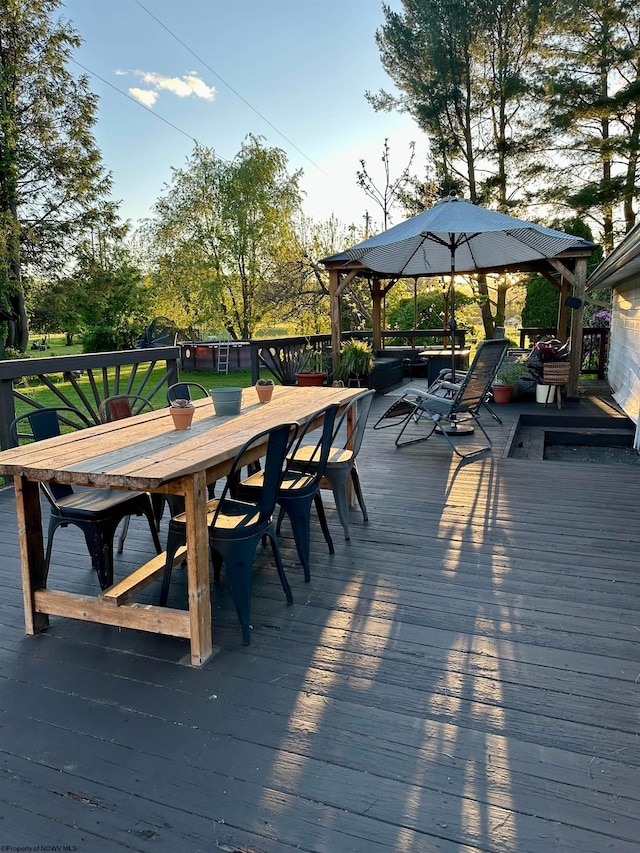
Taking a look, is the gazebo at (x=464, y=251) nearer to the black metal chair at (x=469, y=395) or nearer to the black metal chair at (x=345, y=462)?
the black metal chair at (x=469, y=395)

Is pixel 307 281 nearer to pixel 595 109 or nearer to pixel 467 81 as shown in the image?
pixel 467 81

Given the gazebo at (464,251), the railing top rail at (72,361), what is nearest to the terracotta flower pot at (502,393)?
the gazebo at (464,251)

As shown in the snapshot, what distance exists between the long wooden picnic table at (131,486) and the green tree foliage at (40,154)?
11302mm

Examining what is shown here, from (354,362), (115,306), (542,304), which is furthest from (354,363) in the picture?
(115,306)

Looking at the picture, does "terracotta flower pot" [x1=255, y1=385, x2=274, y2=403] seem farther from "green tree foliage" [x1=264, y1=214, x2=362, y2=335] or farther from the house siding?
"green tree foliage" [x1=264, y1=214, x2=362, y2=335]

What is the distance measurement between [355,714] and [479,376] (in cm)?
387

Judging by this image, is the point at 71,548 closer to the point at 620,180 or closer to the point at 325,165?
the point at 620,180

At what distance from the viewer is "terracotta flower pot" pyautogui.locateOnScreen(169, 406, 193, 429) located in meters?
2.57

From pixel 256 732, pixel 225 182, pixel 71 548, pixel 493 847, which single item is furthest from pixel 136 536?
pixel 225 182

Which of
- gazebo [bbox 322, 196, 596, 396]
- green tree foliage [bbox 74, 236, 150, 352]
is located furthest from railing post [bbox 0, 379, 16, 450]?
green tree foliage [bbox 74, 236, 150, 352]

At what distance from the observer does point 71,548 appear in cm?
312

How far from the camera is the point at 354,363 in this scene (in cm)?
820

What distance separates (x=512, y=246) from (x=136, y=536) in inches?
219

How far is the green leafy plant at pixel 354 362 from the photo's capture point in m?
8.20
